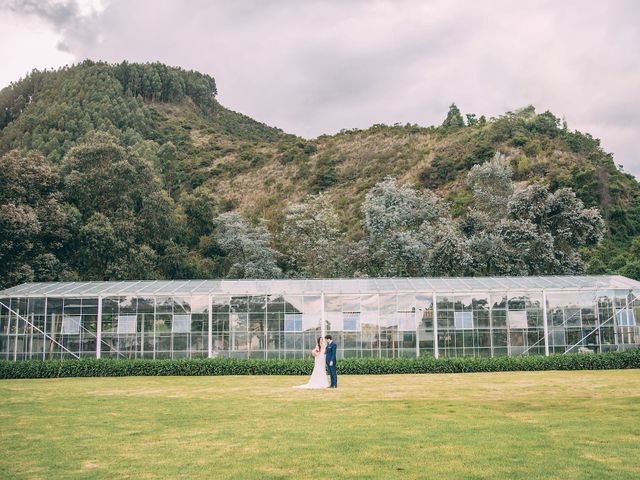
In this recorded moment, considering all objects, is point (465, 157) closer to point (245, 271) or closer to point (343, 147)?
point (343, 147)

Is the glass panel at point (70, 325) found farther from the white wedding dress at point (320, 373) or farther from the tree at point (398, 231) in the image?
the tree at point (398, 231)

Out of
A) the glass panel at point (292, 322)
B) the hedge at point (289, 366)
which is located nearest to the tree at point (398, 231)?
the glass panel at point (292, 322)

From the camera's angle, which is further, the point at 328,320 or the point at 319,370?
the point at 328,320

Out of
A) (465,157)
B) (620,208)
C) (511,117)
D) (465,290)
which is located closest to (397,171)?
(465,157)

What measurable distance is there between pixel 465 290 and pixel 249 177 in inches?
2356

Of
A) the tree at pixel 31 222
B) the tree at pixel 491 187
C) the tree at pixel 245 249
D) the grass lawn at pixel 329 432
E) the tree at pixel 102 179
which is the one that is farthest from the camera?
the tree at pixel 491 187

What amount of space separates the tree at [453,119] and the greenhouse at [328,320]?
63912mm

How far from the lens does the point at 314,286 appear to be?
39.0m

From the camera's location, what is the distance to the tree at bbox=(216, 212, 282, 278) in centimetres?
5512

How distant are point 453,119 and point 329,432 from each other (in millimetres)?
90883

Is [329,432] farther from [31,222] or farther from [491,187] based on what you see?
[491,187]

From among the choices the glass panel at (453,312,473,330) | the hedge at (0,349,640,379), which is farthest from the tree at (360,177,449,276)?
the hedge at (0,349,640,379)

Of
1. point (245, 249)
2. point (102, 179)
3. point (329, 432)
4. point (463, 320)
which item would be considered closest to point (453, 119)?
point (245, 249)

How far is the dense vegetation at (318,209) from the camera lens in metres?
49.4
